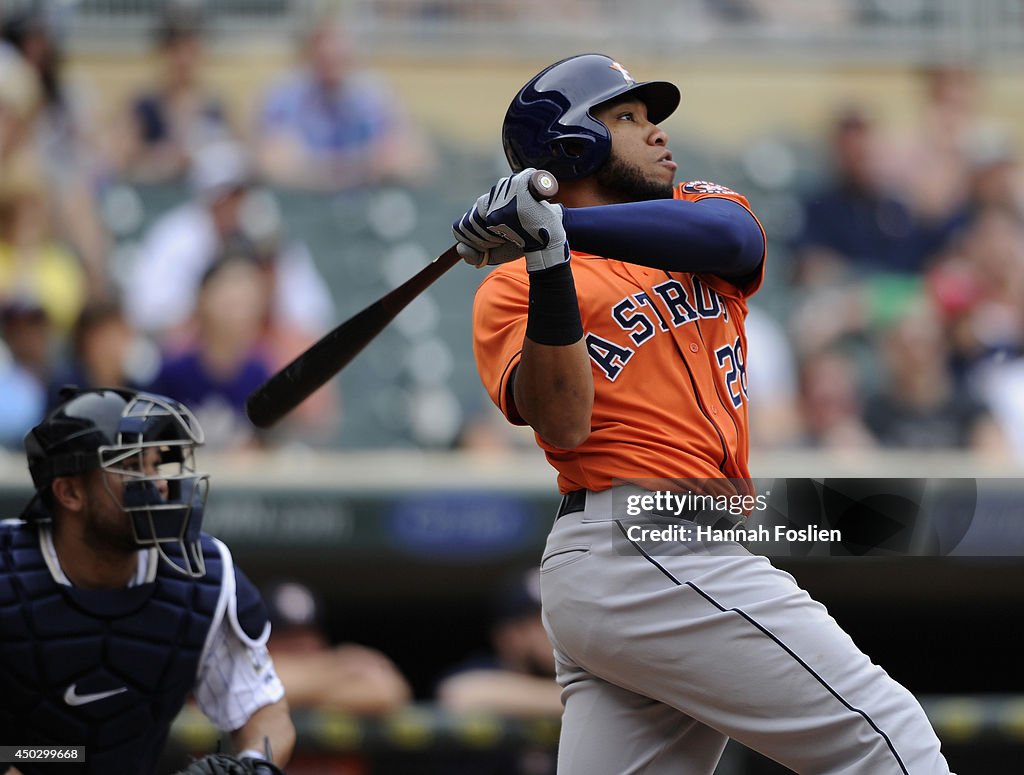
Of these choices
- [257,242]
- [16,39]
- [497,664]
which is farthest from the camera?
[16,39]

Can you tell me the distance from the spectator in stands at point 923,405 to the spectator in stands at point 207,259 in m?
2.25

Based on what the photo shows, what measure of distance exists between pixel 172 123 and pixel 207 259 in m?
1.08

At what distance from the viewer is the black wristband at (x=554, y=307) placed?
2.26 meters

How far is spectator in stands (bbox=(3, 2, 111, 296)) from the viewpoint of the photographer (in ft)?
21.2

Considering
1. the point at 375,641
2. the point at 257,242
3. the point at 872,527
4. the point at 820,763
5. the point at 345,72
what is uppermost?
the point at 345,72

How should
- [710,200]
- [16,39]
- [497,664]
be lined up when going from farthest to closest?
[16,39]
[497,664]
[710,200]

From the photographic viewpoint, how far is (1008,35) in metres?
8.13

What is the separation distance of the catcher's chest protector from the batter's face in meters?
1.04

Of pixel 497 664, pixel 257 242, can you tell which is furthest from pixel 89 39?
pixel 497 664

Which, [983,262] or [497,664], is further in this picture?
[983,262]

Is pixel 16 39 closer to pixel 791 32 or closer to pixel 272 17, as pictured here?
pixel 272 17

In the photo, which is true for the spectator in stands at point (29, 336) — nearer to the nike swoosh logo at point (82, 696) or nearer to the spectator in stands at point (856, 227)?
the nike swoosh logo at point (82, 696)

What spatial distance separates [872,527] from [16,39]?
5186 mm

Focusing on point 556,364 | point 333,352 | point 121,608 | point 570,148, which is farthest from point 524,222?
point 121,608
